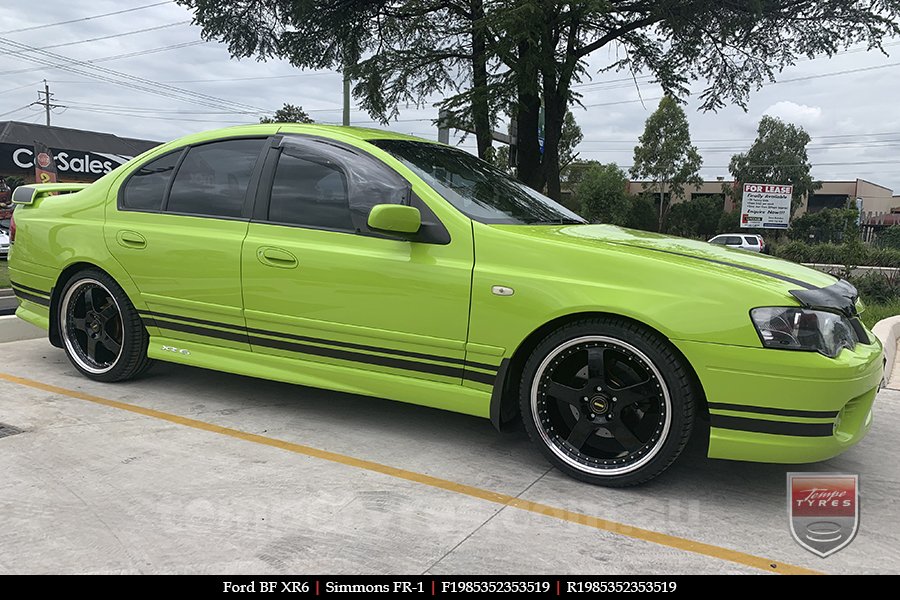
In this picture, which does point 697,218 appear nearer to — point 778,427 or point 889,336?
point 889,336

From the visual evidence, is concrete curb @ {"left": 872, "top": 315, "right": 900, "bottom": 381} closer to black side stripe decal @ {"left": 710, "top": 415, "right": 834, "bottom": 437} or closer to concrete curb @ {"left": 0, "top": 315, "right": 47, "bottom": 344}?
black side stripe decal @ {"left": 710, "top": 415, "right": 834, "bottom": 437}

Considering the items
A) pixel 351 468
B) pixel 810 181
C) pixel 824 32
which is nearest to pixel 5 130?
pixel 824 32

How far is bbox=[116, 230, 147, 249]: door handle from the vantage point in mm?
4133

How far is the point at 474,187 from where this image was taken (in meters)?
3.81

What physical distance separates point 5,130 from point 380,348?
37812 mm

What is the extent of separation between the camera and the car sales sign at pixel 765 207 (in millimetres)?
→ 35781

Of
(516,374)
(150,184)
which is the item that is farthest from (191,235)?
(516,374)

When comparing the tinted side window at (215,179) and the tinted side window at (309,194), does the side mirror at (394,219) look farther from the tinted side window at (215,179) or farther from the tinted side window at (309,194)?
the tinted side window at (215,179)

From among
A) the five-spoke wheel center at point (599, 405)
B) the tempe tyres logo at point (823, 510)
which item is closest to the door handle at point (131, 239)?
the five-spoke wheel center at point (599, 405)

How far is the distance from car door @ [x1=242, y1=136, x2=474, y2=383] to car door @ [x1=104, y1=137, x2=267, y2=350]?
0.46 feet

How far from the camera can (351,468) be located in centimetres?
319

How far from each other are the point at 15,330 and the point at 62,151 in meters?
31.1

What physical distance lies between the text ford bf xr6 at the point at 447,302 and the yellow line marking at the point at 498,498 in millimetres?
331

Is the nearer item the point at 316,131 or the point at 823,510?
the point at 823,510
